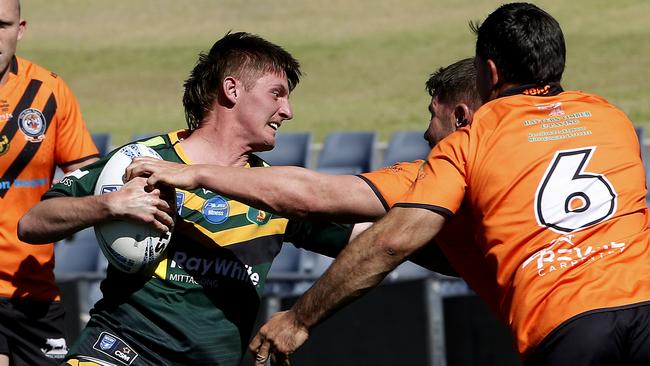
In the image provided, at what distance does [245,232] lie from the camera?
458 centimetres

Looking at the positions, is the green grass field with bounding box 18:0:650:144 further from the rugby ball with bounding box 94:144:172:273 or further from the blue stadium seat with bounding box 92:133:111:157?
the rugby ball with bounding box 94:144:172:273

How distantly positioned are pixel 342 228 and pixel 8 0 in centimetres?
199

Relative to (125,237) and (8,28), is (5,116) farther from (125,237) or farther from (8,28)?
(125,237)

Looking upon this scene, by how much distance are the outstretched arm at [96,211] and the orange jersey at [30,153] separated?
1.08 meters

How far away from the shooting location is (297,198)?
157 inches

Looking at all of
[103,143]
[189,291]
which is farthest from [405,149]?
[189,291]

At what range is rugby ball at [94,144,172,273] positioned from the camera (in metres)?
4.22

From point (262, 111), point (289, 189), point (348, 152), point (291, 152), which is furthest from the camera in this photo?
point (348, 152)

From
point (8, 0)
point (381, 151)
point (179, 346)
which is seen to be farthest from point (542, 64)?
point (381, 151)

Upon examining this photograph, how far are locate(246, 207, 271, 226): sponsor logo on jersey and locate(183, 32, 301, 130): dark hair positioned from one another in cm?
50

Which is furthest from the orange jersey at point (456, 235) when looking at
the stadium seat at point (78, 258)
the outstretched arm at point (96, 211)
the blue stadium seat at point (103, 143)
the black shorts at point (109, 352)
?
the blue stadium seat at point (103, 143)

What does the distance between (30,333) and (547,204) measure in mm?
2878

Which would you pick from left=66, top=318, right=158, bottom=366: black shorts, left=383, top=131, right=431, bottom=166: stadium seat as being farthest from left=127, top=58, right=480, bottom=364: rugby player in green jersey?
left=383, top=131, right=431, bottom=166: stadium seat

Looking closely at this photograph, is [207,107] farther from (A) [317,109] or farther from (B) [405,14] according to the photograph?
(B) [405,14]
